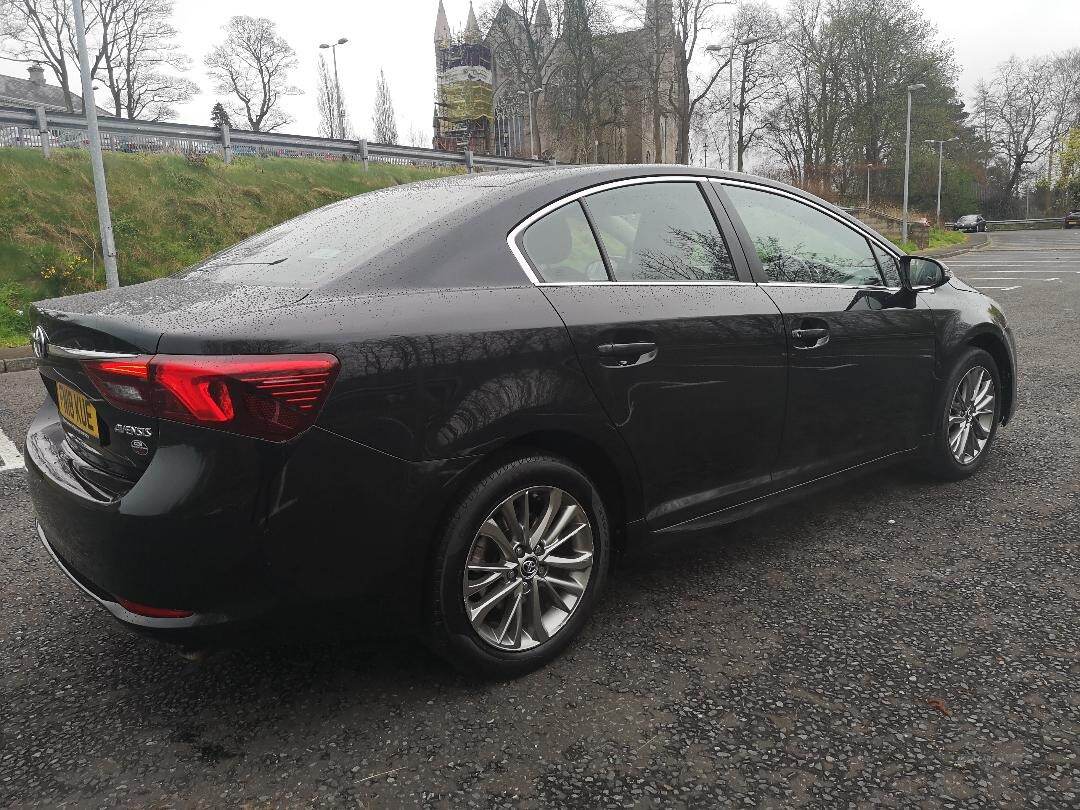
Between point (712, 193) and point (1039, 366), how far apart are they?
587 centimetres

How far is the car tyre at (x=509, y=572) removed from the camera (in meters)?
2.28

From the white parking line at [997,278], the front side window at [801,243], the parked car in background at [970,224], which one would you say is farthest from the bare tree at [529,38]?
the front side window at [801,243]

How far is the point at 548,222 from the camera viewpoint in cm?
267

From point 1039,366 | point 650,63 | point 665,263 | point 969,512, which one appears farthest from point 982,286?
point 650,63

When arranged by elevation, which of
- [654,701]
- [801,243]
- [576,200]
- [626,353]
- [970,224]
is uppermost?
[970,224]

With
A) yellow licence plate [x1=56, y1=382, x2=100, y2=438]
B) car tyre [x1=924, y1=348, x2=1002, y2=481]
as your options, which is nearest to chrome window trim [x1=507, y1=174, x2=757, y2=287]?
yellow licence plate [x1=56, y1=382, x2=100, y2=438]

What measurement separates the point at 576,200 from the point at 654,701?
157 centimetres

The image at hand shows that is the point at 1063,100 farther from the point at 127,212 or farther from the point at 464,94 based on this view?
the point at 127,212

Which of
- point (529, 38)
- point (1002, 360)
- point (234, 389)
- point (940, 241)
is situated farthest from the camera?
point (529, 38)

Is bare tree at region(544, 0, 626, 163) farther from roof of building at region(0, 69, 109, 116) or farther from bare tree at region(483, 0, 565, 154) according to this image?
roof of building at region(0, 69, 109, 116)

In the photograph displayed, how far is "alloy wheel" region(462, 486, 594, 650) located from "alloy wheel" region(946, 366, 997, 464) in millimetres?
2399

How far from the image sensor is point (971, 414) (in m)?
4.26

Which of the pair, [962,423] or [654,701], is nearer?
[654,701]

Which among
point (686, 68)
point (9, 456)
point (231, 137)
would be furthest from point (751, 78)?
point (9, 456)
